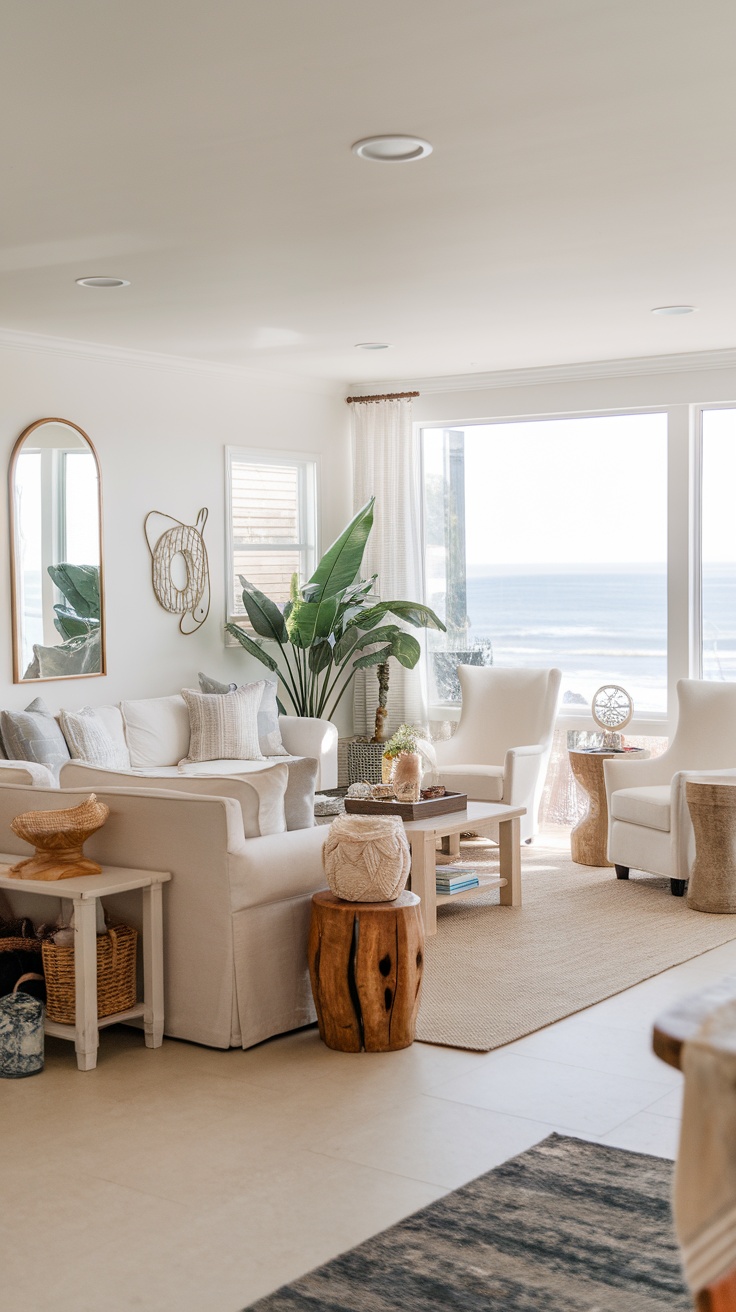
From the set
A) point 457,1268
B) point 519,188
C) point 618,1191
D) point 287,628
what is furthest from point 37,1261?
point 287,628

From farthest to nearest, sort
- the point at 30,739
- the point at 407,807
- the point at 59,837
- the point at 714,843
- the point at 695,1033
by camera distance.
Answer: the point at 30,739 → the point at 714,843 → the point at 407,807 → the point at 59,837 → the point at 695,1033

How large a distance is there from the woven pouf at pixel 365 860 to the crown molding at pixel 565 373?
14.6 ft

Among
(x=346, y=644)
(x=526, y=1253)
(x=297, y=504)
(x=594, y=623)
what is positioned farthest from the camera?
(x=297, y=504)

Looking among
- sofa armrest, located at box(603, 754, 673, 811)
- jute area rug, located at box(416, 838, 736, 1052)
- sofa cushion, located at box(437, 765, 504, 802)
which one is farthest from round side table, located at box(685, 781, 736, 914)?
sofa cushion, located at box(437, 765, 504, 802)

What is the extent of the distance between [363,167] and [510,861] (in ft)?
10.6

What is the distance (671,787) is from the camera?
241 inches

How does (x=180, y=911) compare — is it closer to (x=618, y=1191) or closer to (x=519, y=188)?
(x=618, y=1191)

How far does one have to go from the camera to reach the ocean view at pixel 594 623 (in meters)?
7.60

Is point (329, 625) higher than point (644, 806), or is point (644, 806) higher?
point (329, 625)

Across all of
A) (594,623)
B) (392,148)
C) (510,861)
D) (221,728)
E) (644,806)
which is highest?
(392,148)

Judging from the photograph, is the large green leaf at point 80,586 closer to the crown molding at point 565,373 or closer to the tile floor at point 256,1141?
the crown molding at point 565,373

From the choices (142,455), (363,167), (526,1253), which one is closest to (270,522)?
(142,455)

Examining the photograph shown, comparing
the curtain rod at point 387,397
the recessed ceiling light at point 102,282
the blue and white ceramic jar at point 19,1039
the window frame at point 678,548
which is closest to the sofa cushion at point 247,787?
the blue and white ceramic jar at point 19,1039

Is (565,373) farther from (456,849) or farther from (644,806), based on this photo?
(456,849)
